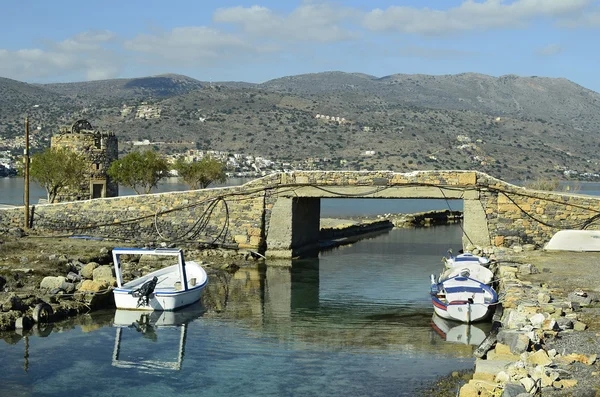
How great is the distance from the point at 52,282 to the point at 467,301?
11.5 meters

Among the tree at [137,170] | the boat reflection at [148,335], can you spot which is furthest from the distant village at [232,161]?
the boat reflection at [148,335]

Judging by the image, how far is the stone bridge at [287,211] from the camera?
31.1 m

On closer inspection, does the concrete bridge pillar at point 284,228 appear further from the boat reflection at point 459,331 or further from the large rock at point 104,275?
the boat reflection at point 459,331

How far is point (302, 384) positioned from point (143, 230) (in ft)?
63.9

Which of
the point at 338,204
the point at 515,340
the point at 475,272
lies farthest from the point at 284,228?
the point at 338,204

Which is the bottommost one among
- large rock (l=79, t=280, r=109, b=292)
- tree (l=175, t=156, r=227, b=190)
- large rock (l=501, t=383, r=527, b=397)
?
large rock (l=79, t=280, r=109, b=292)

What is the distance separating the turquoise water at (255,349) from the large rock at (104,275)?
2267 millimetres

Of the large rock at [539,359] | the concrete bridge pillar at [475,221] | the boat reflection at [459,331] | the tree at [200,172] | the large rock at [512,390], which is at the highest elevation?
the tree at [200,172]

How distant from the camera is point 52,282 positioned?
23562 mm

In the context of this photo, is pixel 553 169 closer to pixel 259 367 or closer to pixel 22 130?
pixel 22 130

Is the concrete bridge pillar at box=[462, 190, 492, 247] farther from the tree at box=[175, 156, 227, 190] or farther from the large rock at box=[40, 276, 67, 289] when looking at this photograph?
the tree at box=[175, 156, 227, 190]

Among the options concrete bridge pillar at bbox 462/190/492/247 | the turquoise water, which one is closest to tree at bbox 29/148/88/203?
the turquoise water

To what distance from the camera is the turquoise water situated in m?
16.1

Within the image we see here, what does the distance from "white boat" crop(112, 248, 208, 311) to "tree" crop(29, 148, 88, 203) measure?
18085 millimetres
